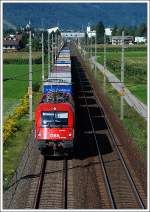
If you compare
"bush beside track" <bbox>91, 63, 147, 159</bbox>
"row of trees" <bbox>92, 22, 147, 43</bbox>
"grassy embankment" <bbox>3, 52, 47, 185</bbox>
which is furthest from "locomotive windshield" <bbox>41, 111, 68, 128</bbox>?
"row of trees" <bbox>92, 22, 147, 43</bbox>

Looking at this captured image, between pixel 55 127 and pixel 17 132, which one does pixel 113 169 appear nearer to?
pixel 55 127

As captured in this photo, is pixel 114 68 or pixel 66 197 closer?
pixel 66 197

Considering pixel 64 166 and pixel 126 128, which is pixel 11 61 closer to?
pixel 126 128

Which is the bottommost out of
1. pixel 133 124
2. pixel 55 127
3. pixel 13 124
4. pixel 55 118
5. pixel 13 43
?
pixel 133 124

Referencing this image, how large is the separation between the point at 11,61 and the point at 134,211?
80615 mm

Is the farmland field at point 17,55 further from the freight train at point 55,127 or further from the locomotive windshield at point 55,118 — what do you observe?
the locomotive windshield at point 55,118

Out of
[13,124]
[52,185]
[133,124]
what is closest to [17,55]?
[133,124]

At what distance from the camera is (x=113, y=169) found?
24.3 m

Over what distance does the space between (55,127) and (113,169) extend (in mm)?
3265

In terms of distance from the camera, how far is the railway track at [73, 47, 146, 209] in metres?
19.6

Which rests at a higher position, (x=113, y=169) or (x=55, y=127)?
(x=55, y=127)

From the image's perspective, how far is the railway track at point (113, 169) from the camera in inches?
770

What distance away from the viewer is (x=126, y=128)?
34.3 m

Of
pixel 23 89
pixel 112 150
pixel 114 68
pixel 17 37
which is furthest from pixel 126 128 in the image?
pixel 17 37
